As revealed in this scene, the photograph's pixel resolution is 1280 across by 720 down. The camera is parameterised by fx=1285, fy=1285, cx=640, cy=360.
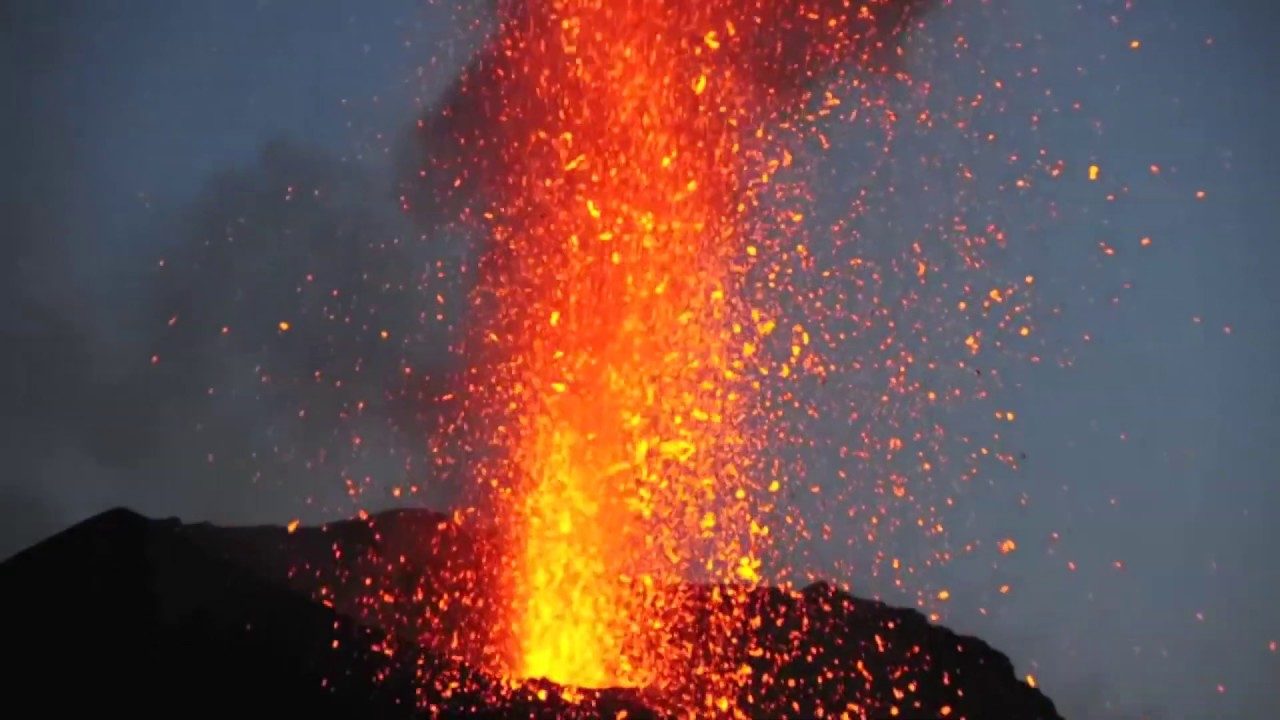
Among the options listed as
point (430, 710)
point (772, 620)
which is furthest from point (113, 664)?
point (772, 620)

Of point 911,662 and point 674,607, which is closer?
point 674,607

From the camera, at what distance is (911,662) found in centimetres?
4181

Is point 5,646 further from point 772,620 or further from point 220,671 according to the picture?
point 772,620

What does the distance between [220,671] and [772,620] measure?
24641 mm

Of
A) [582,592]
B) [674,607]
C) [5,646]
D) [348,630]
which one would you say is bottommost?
[5,646]

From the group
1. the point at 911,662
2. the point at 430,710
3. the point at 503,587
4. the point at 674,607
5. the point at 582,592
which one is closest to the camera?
the point at 430,710

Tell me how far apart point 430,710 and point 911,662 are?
82.5 ft

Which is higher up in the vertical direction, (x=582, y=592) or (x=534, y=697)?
(x=582, y=592)

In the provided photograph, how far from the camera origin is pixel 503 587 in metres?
34.5

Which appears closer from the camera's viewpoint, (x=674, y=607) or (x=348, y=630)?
(x=348, y=630)

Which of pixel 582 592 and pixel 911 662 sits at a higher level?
pixel 911 662

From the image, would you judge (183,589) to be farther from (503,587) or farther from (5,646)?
(503,587)

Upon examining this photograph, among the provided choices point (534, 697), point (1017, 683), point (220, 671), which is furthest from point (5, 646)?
point (1017, 683)

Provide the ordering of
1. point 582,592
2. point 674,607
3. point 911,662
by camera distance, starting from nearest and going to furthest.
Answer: point 582,592 < point 674,607 < point 911,662
